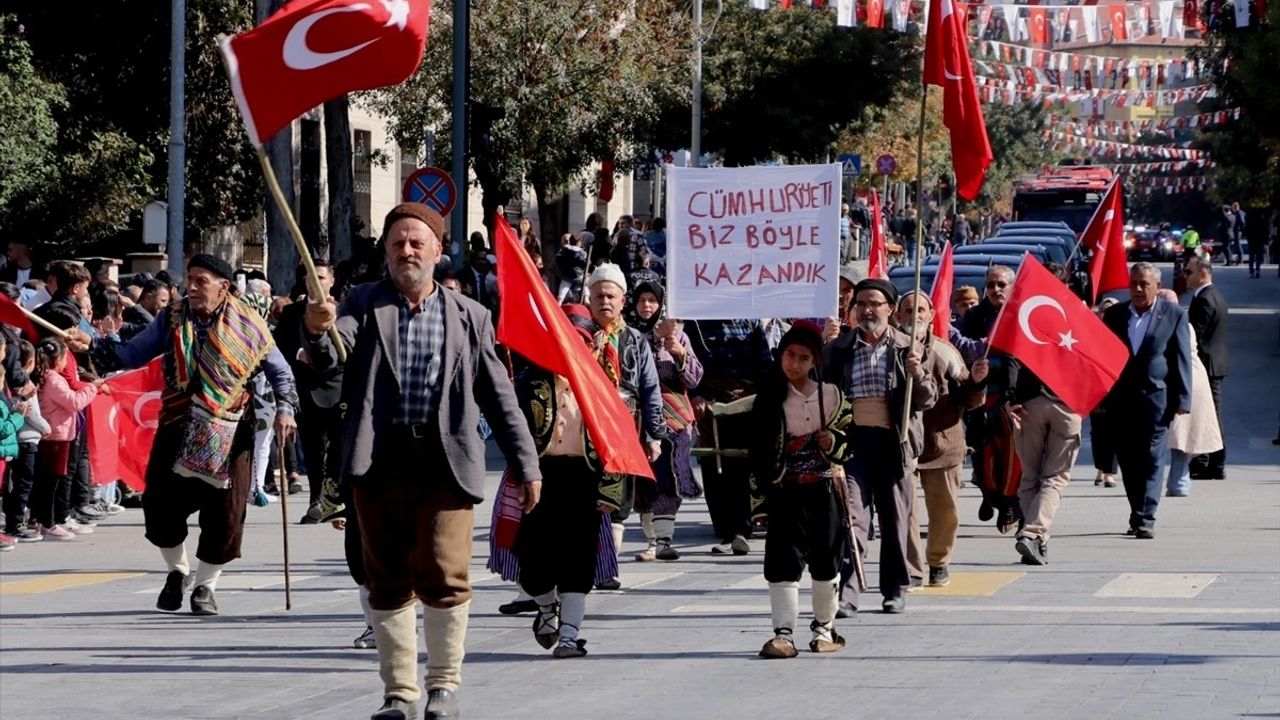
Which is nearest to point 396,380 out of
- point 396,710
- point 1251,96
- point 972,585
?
point 396,710

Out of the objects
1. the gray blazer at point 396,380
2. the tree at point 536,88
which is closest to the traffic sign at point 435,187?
the tree at point 536,88

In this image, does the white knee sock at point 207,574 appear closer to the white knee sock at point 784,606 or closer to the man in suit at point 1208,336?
the white knee sock at point 784,606

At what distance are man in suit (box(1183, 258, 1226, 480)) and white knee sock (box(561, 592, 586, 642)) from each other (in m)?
10.8

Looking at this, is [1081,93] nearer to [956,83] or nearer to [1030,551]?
[1030,551]

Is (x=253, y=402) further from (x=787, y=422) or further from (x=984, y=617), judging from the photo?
(x=984, y=617)

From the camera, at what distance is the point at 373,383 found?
718 centimetres

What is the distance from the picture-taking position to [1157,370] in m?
14.8

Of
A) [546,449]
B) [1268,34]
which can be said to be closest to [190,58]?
[1268,34]

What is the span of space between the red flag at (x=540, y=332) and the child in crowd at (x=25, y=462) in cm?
594

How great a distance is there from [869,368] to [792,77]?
36477mm

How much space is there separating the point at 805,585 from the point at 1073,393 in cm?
237

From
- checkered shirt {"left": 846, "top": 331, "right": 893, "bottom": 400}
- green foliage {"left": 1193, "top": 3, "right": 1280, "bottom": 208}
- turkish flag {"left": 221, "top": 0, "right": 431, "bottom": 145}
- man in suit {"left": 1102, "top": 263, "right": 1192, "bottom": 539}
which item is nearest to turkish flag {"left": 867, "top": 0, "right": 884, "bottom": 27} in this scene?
green foliage {"left": 1193, "top": 3, "right": 1280, "bottom": 208}

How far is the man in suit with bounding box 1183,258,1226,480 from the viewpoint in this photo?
1873 centimetres

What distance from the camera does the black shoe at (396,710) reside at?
7.04m
